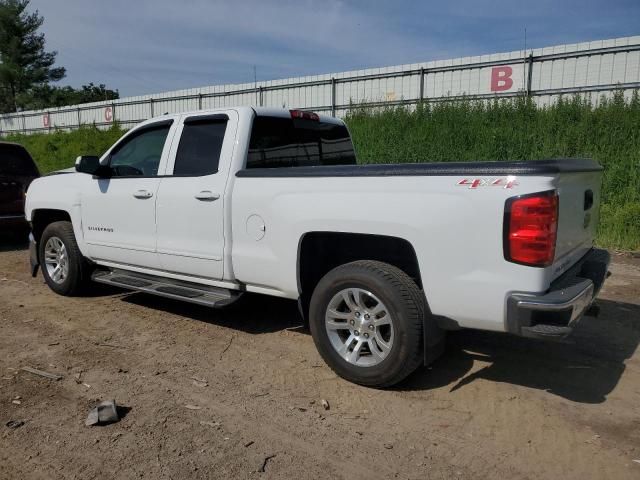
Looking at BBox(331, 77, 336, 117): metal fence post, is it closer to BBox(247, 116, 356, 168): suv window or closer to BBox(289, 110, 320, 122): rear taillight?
BBox(247, 116, 356, 168): suv window

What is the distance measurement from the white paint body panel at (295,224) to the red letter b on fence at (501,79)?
9.91 metres

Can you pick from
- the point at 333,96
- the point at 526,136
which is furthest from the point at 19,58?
the point at 526,136

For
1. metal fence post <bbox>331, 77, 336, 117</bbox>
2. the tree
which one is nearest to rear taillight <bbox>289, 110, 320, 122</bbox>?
metal fence post <bbox>331, 77, 336, 117</bbox>

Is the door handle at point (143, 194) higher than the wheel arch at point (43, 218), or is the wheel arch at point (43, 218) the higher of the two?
the door handle at point (143, 194)

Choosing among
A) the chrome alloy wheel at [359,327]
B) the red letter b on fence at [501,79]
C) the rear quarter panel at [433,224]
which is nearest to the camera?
the rear quarter panel at [433,224]

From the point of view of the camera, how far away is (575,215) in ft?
12.0

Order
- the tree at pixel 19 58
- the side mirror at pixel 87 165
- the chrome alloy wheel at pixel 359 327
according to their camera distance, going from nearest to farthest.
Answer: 1. the chrome alloy wheel at pixel 359 327
2. the side mirror at pixel 87 165
3. the tree at pixel 19 58

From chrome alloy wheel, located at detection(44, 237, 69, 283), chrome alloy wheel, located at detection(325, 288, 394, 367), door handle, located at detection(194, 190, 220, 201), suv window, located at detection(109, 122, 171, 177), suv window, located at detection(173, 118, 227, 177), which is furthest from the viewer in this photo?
chrome alloy wheel, located at detection(44, 237, 69, 283)

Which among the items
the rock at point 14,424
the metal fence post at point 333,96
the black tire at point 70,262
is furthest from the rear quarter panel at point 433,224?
the metal fence post at point 333,96

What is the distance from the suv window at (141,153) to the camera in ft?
17.1

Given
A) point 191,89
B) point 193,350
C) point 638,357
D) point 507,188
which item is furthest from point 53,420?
point 191,89

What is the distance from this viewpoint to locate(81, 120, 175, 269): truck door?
5.11m

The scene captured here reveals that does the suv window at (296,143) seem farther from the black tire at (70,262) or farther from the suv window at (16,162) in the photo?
the suv window at (16,162)

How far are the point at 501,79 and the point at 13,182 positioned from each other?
37.1 ft
